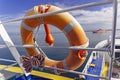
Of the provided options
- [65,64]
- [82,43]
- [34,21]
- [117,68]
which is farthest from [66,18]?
[117,68]

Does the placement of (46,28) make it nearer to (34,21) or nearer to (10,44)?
(34,21)

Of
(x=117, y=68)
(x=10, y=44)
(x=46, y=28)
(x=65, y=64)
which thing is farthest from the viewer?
(x=117, y=68)

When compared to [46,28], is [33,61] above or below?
below

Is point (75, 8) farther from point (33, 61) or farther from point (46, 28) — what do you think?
point (46, 28)

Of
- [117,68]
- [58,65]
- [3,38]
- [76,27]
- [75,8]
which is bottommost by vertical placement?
[117,68]

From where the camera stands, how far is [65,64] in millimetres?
1562

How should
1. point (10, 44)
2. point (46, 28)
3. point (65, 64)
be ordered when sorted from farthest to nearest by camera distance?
point (10, 44) → point (46, 28) → point (65, 64)

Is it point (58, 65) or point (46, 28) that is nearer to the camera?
point (58, 65)

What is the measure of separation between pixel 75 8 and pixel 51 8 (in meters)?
0.51

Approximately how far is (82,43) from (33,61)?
493 millimetres

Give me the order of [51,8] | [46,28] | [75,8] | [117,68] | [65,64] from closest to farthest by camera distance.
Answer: [75,8]
[51,8]
[65,64]
[46,28]
[117,68]

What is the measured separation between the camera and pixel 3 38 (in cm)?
196

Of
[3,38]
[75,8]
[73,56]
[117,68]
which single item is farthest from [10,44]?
[117,68]

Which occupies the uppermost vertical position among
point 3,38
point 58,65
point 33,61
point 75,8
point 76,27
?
point 75,8
